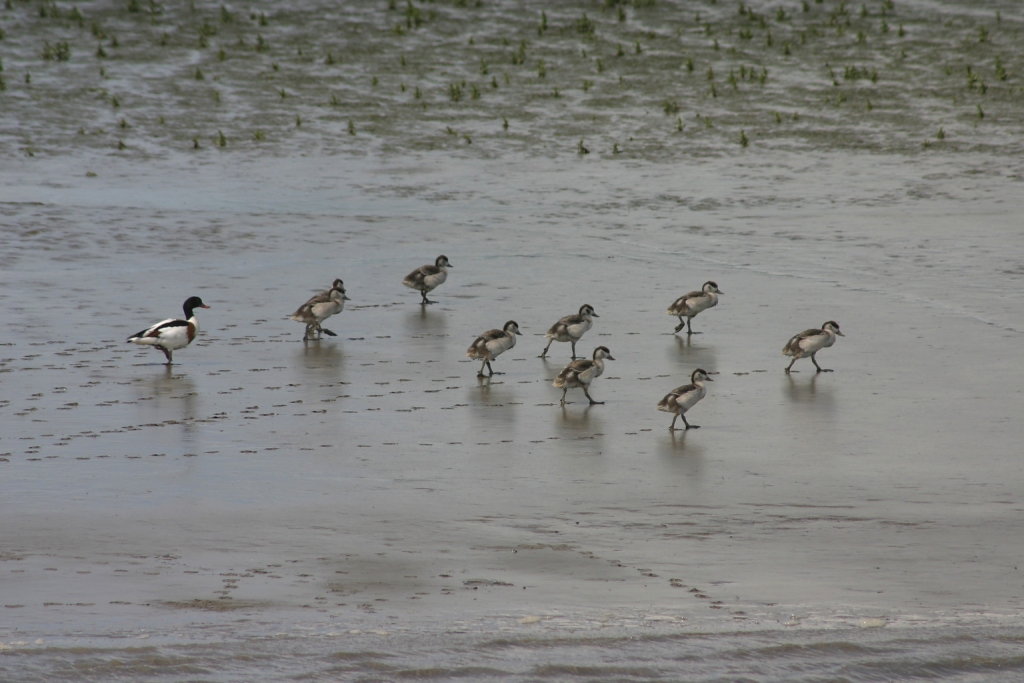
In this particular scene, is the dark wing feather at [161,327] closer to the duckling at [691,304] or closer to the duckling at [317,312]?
the duckling at [317,312]

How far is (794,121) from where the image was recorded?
32.7m

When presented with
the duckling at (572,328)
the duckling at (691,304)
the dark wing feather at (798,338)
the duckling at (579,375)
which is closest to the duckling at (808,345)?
the dark wing feather at (798,338)

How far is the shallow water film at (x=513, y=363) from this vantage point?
7832mm

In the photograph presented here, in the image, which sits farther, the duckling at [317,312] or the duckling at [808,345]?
the duckling at [317,312]

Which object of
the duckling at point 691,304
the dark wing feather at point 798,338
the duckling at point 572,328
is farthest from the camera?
the duckling at point 691,304

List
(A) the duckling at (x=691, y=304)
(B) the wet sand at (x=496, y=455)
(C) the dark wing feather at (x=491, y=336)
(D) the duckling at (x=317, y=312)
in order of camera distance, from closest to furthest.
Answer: (B) the wet sand at (x=496, y=455), (C) the dark wing feather at (x=491, y=336), (D) the duckling at (x=317, y=312), (A) the duckling at (x=691, y=304)

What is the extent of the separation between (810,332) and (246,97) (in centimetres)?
2327

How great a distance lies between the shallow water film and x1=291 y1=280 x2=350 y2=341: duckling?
0.79 ft

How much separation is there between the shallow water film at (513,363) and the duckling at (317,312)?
240 mm

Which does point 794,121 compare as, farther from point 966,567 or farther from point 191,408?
point 966,567

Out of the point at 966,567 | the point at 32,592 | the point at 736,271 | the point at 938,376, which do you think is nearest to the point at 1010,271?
the point at 736,271

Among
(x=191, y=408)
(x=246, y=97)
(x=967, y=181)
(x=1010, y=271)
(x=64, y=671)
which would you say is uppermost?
(x=246, y=97)

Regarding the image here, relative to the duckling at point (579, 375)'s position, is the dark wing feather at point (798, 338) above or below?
above

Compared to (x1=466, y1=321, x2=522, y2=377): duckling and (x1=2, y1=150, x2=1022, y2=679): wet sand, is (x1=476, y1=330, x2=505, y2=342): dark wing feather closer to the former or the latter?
(x1=466, y1=321, x2=522, y2=377): duckling
